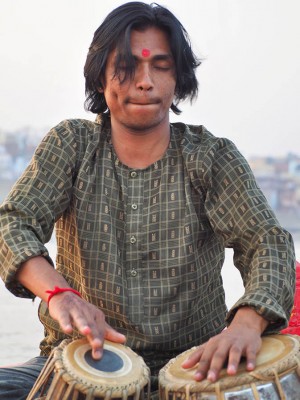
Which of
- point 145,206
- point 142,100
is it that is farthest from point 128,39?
point 145,206

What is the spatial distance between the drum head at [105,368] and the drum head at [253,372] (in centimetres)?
7

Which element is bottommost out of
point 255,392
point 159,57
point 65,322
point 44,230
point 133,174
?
point 255,392

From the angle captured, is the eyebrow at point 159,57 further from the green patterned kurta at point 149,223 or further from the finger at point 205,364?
the finger at point 205,364

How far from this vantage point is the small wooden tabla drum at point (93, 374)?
181 centimetres

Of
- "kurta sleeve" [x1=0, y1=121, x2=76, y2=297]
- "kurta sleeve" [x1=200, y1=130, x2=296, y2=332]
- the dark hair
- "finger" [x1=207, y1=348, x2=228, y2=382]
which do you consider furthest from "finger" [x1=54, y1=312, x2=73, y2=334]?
the dark hair

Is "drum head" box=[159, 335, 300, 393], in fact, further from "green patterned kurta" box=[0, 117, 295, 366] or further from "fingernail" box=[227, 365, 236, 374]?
"green patterned kurta" box=[0, 117, 295, 366]

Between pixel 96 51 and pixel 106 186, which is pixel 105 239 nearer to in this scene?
pixel 106 186

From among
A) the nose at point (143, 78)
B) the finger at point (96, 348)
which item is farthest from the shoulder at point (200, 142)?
the finger at point (96, 348)

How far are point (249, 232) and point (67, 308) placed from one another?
61 cm

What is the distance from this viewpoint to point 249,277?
7.39ft

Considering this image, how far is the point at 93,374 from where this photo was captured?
72.2 inches

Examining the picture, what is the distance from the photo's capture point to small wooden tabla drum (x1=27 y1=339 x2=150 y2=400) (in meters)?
1.81

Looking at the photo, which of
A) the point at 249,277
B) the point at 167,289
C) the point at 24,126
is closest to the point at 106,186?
the point at 167,289

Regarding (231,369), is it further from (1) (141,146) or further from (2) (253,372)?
(1) (141,146)
